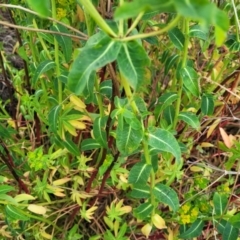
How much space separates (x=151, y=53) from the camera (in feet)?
4.35

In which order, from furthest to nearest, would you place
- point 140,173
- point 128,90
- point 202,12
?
point 140,173 → point 128,90 → point 202,12

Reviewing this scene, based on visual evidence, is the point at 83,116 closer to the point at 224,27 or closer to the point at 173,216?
the point at 173,216

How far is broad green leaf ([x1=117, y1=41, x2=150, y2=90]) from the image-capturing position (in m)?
0.62

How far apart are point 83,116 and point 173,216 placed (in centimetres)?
36

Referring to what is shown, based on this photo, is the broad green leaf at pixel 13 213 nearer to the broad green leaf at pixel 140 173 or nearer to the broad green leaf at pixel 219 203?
the broad green leaf at pixel 140 173

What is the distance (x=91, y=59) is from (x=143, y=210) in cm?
56

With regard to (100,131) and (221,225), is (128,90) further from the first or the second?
(221,225)

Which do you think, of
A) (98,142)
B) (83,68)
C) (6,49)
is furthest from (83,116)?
(6,49)

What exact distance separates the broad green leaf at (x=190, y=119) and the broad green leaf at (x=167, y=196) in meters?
0.15

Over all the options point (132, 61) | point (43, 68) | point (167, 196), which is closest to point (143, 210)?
point (167, 196)

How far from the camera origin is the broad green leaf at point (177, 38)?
96cm

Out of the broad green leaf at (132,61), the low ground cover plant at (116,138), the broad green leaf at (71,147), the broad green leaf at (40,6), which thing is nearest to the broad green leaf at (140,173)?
the low ground cover plant at (116,138)

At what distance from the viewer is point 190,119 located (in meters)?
1.05

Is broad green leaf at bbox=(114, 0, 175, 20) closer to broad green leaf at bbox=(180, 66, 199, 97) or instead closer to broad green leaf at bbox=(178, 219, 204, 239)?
broad green leaf at bbox=(180, 66, 199, 97)
